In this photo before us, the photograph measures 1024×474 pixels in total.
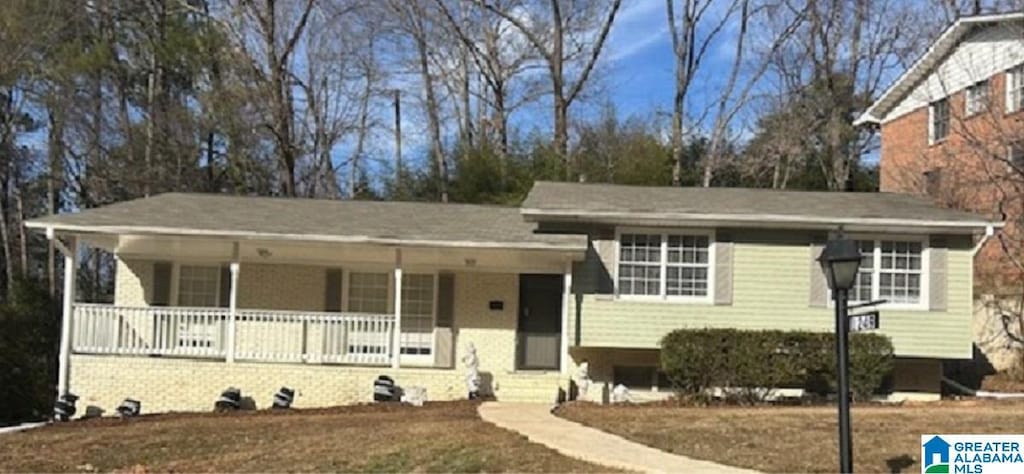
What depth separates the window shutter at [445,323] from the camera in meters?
19.6

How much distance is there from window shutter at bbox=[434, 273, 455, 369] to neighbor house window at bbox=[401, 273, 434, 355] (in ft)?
0.65

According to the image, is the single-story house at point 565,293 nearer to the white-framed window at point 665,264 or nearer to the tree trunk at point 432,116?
the white-framed window at point 665,264

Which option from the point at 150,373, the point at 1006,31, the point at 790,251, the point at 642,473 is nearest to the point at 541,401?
the point at 790,251

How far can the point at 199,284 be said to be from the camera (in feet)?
67.3

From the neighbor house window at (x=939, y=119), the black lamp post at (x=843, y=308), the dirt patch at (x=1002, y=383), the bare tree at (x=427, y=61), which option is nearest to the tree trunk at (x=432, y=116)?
the bare tree at (x=427, y=61)

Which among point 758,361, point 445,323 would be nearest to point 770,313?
point 758,361

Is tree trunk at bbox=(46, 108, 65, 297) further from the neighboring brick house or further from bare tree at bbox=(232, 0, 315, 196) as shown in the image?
the neighboring brick house

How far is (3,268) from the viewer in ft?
116

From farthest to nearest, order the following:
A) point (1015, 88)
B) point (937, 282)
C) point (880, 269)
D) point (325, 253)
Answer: point (1015, 88), point (325, 253), point (880, 269), point (937, 282)

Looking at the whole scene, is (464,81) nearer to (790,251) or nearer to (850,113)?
(850,113)

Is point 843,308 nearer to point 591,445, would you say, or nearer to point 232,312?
point 591,445

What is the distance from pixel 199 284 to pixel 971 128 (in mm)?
18320

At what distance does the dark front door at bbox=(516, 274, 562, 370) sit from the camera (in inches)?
775

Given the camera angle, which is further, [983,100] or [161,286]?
[983,100]
